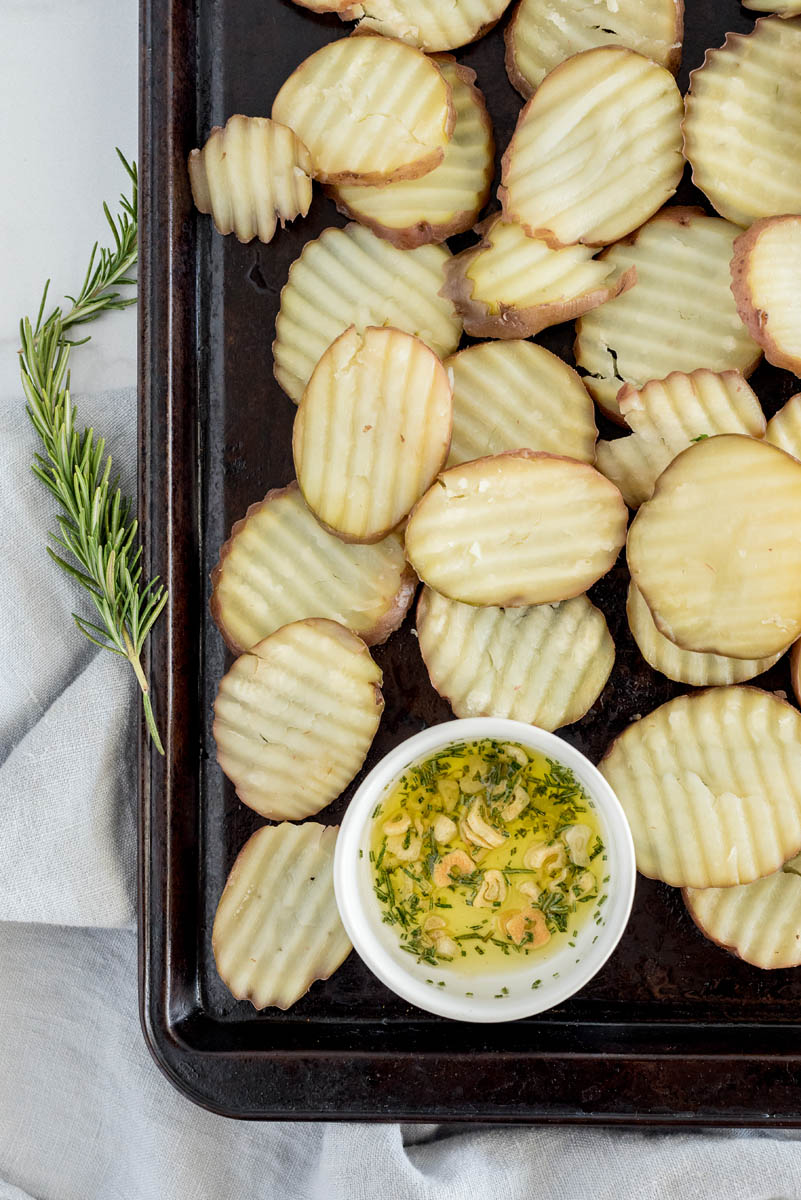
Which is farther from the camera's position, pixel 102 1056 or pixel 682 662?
pixel 102 1056

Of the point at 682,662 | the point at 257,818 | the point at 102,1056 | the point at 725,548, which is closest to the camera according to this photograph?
the point at 725,548

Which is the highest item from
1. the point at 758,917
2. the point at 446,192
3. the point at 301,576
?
the point at 446,192

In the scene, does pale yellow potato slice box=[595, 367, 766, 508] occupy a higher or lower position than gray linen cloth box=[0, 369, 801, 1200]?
higher

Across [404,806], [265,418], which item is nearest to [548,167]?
[265,418]

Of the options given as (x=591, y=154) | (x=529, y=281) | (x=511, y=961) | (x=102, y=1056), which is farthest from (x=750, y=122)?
(x=102, y=1056)

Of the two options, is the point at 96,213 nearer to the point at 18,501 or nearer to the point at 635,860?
the point at 18,501

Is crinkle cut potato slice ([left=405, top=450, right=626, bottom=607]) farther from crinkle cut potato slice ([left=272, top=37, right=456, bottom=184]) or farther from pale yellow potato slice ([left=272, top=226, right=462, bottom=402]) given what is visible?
crinkle cut potato slice ([left=272, top=37, right=456, bottom=184])

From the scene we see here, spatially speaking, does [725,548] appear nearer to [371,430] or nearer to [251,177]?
[371,430]

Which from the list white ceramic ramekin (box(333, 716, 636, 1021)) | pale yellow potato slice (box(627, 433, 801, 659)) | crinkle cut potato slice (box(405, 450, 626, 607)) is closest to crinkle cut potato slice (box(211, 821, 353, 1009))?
white ceramic ramekin (box(333, 716, 636, 1021))
